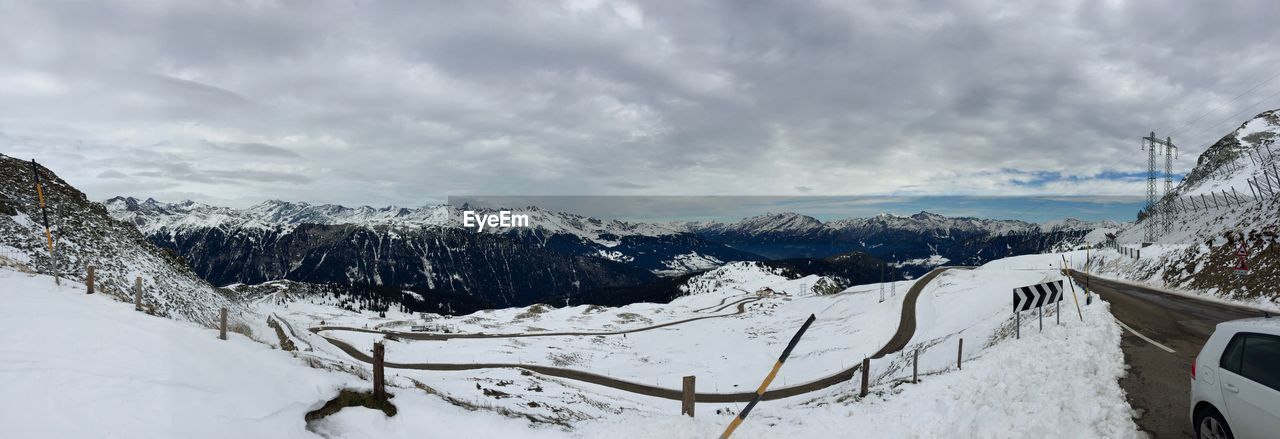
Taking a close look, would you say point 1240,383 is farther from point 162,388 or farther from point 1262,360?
point 162,388

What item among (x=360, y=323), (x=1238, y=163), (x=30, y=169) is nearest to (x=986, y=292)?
(x=30, y=169)

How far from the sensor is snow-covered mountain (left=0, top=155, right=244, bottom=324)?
1172 inches

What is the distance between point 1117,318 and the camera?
71.5ft

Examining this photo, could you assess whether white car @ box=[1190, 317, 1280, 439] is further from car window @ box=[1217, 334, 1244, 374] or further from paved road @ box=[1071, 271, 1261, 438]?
paved road @ box=[1071, 271, 1261, 438]

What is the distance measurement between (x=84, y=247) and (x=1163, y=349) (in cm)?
5755

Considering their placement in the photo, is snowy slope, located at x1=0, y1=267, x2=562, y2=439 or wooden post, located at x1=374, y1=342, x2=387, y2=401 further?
wooden post, located at x1=374, y1=342, x2=387, y2=401

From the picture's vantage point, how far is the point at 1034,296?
19.5 m

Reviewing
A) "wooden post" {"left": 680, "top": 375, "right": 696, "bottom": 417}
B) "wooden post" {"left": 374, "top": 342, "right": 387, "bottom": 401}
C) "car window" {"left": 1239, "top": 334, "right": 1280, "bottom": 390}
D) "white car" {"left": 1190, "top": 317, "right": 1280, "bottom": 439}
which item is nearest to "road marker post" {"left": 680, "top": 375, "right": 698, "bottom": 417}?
"wooden post" {"left": 680, "top": 375, "right": 696, "bottom": 417}

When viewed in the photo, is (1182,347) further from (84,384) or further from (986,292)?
(84,384)

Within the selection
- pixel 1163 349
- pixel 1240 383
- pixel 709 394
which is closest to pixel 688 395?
pixel 1240 383

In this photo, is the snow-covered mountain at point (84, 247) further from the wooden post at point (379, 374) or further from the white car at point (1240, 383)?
the white car at point (1240, 383)

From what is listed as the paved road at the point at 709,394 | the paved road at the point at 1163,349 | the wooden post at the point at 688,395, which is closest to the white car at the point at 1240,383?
the paved road at the point at 1163,349

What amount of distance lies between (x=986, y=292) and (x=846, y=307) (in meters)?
26.2

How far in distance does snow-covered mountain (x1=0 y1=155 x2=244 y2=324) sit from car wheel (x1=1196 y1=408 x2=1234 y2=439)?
40918mm
